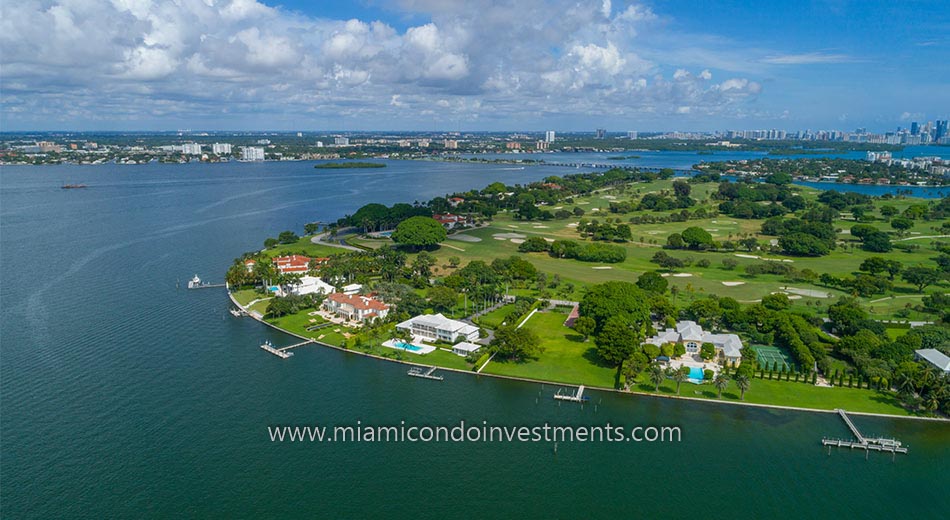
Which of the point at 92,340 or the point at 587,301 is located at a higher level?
the point at 587,301

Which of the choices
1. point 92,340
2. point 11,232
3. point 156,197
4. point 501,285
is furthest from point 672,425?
point 156,197

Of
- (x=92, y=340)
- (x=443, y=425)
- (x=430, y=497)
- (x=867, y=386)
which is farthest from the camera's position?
(x=92, y=340)

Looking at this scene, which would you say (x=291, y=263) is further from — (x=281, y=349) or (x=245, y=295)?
(x=281, y=349)

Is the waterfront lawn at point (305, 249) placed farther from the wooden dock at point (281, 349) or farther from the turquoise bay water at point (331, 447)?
the wooden dock at point (281, 349)

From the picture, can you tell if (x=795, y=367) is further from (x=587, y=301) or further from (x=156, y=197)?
(x=156, y=197)

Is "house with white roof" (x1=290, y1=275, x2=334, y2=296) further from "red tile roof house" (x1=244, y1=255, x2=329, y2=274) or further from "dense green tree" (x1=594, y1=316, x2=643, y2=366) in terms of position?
"dense green tree" (x1=594, y1=316, x2=643, y2=366)

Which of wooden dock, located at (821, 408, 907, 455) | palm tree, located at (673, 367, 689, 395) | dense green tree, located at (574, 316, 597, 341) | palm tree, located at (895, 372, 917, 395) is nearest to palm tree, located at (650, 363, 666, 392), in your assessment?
palm tree, located at (673, 367, 689, 395)
